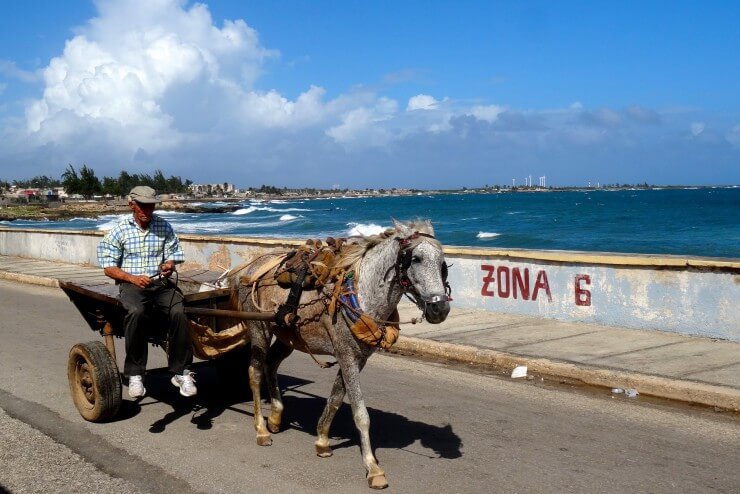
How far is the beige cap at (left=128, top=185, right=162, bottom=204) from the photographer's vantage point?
21.0ft

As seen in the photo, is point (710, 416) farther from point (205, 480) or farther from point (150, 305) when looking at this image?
point (150, 305)

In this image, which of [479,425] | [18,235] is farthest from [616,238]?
[479,425]

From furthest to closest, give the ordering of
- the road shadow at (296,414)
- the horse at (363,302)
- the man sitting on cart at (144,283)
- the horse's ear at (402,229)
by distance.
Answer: the man sitting on cart at (144,283) → the road shadow at (296,414) → the horse's ear at (402,229) → the horse at (363,302)

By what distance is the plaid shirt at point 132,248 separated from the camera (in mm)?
6492

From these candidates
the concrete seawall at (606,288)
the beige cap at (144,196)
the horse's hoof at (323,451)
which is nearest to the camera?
the horse's hoof at (323,451)

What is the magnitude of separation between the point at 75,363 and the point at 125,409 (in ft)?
2.15

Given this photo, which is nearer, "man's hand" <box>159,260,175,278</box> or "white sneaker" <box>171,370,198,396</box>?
"white sneaker" <box>171,370,198,396</box>

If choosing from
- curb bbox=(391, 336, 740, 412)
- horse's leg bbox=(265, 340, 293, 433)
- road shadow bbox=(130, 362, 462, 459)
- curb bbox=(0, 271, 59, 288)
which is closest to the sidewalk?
curb bbox=(391, 336, 740, 412)

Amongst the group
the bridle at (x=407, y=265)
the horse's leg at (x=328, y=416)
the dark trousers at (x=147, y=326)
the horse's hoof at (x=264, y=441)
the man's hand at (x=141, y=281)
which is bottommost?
the horse's hoof at (x=264, y=441)

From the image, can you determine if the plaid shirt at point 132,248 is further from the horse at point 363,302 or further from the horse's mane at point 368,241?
the horse's mane at point 368,241

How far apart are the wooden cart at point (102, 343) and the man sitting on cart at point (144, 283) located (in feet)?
0.57

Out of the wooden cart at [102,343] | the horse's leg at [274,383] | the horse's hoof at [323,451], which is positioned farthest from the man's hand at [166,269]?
the horse's hoof at [323,451]

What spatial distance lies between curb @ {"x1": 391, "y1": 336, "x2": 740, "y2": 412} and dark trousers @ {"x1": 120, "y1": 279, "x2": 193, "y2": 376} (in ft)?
13.5

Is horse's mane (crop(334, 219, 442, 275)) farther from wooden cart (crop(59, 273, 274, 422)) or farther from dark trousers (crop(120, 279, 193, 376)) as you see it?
dark trousers (crop(120, 279, 193, 376))
